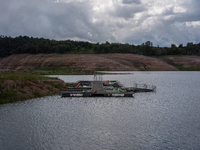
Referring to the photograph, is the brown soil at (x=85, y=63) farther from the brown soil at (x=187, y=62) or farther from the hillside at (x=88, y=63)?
the brown soil at (x=187, y=62)

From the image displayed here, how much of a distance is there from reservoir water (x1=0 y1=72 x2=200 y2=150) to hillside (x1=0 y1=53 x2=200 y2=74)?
306 feet

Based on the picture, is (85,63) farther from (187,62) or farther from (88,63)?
(187,62)

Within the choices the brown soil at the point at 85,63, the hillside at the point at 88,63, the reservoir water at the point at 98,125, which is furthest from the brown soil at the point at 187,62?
the reservoir water at the point at 98,125

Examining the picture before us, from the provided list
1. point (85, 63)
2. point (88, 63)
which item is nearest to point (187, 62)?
point (88, 63)

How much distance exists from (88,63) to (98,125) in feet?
381

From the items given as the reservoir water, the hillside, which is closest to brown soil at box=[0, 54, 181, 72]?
the hillside

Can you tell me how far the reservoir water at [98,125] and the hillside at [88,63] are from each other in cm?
9313

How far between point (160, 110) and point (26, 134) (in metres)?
19.3

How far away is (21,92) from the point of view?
3856 cm

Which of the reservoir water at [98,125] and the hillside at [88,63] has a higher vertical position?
the hillside at [88,63]

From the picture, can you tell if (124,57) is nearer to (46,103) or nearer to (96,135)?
(46,103)

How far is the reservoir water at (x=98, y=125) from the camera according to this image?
1997 centimetres

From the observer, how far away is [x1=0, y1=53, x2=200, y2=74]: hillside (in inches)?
5394

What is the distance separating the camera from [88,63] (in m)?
140
